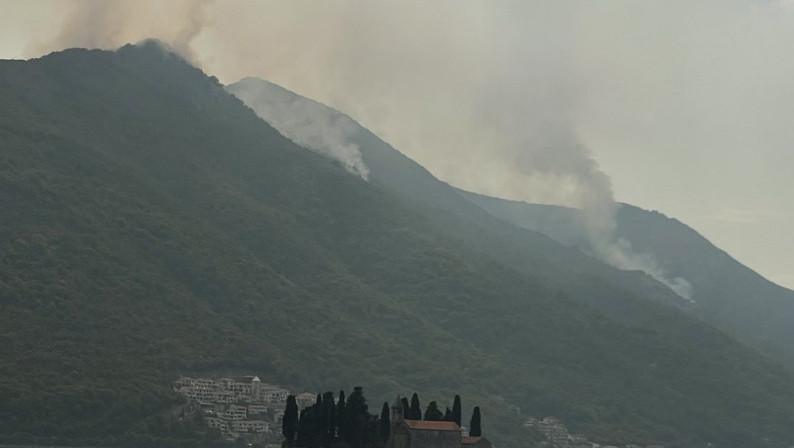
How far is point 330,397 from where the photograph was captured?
18175cm

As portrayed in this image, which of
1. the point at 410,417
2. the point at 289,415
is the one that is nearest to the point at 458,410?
the point at 410,417

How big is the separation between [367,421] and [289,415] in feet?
23.6

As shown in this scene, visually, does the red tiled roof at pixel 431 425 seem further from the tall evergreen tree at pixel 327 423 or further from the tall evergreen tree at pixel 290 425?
the tall evergreen tree at pixel 290 425

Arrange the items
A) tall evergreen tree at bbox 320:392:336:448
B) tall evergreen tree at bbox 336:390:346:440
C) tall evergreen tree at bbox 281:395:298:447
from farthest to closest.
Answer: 1. tall evergreen tree at bbox 281:395:298:447
2. tall evergreen tree at bbox 336:390:346:440
3. tall evergreen tree at bbox 320:392:336:448

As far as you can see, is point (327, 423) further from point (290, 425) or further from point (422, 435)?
point (422, 435)

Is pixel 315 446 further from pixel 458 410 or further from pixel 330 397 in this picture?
Answer: pixel 458 410

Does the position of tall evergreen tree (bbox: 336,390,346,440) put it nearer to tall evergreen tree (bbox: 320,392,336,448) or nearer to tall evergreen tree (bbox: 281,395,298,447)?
tall evergreen tree (bbox: 320,392,336,448)

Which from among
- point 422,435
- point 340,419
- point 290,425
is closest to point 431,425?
point 422,435

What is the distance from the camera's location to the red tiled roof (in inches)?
7028

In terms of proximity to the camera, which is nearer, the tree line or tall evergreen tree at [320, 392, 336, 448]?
the tree line

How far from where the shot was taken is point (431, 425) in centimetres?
17950

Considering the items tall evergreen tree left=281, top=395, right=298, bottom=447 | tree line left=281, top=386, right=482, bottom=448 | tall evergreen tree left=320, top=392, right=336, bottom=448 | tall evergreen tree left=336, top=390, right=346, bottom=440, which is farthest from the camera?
tall evergreen tree left=281, top=395, right=298, bottom=447

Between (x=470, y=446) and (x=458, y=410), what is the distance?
8.09 metres

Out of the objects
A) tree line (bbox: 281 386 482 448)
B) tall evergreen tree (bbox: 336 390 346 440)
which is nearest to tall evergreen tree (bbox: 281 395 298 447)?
tree line (bbox: 281 386 482 448)
